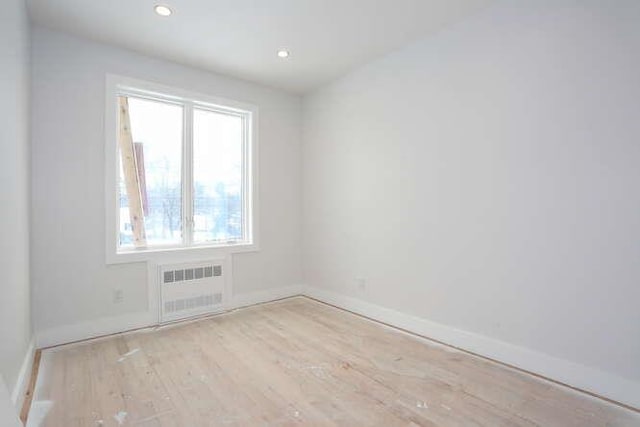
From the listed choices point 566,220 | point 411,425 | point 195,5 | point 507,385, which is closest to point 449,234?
point 566,220

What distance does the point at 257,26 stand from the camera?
9.38 feet

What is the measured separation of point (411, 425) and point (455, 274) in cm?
139

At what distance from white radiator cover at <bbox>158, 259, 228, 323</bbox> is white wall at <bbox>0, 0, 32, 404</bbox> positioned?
109 centimetres

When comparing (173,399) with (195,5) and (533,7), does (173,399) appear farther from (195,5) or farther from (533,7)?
(533,7)

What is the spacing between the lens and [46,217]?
2842 mm

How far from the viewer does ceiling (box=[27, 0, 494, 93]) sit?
8.42 ft

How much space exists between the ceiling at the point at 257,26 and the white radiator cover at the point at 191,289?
7.22ft

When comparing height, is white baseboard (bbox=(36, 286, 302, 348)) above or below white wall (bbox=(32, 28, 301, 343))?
below

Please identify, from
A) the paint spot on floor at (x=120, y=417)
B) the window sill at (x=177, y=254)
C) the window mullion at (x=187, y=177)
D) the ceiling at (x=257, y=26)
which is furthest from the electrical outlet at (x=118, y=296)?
the ceiling at (x=257, y=26)

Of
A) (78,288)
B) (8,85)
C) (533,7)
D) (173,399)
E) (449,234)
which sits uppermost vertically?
(533,7)

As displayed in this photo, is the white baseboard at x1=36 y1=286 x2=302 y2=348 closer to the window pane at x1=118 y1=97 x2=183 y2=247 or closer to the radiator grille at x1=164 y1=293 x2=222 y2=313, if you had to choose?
the radiator grille at x1=164 y1=293 x2=222 y2=313

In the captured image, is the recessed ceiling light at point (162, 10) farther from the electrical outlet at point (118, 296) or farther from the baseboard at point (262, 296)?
the baseboard at point (262, 296)

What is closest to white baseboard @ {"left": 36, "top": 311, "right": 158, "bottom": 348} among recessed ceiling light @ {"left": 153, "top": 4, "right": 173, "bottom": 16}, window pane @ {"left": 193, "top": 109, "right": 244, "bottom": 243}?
window pane @ {"left": 193, "top": 109, "right": 244, "bottom": 243}

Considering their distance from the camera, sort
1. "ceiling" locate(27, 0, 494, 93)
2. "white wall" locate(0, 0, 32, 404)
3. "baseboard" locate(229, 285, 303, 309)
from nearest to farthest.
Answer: "white wall" locate(0, 0, 32, 404) < "ceiling" locate(27, 0, 494, 93) < "baseboard" locate(229, 285, 303, 309)
